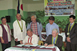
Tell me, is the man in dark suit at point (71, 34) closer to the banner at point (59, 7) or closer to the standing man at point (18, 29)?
the standing man at point (18, 29)

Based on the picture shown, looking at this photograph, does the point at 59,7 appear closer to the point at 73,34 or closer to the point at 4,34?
the point at 73,34

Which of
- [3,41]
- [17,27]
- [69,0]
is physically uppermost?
[69,0]

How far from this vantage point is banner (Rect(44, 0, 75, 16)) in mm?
7434

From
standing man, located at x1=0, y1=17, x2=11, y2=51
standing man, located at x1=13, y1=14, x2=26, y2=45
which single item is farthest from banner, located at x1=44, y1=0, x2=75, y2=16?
standing man, located at x1=0, y1=17, x2=11, y2=51

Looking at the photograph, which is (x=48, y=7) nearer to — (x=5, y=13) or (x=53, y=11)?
(x=53, y=11)

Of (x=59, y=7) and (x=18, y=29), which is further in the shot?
(x=59, y=7)

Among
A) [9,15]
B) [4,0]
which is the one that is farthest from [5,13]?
[4,0]

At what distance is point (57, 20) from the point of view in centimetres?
930

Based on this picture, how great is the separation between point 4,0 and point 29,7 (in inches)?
137

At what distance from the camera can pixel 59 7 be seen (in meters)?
7.82

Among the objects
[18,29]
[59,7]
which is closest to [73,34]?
[18,29]

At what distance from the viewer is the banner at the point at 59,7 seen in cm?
743

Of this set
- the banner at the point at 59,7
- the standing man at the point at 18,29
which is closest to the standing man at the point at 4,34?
the standing man at the point at 18,29

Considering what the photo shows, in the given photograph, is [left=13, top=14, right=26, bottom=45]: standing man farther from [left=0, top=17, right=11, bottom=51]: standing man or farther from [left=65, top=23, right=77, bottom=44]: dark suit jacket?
[left=65, top=23, right=77, bottom=44]: dark suit jacket
